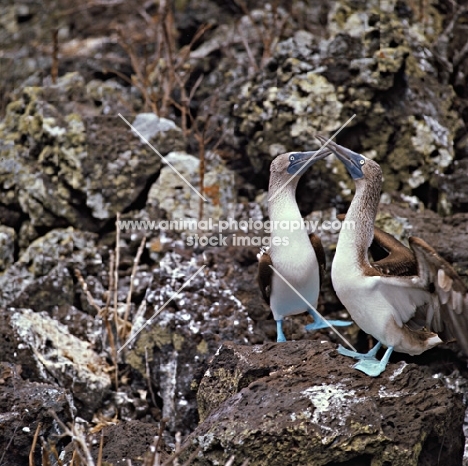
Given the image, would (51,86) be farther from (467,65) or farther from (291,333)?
(467,65)

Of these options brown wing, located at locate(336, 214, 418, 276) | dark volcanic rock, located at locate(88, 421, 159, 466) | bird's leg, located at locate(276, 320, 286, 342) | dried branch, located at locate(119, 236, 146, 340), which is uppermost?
brown wing, located at locate(336, 214, 418, 276)

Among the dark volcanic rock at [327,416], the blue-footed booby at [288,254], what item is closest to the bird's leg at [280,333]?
the blue-footed booby at [288,254]

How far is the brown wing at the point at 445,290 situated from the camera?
4055mm

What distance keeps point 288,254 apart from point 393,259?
68 centimetres

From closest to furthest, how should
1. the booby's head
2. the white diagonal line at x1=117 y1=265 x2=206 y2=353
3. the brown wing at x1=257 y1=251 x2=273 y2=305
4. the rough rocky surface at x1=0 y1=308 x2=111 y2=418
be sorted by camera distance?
1. the booby's head
2. the brown wing at x1=257 y1=251 x2=273 y2=305
3. the rough rocky surface at x1=0 y1=308 x2=111 y2=418
4. the white diagonal line at x1=117 y1=265 x2=206 y2=353

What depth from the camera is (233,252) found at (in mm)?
6383

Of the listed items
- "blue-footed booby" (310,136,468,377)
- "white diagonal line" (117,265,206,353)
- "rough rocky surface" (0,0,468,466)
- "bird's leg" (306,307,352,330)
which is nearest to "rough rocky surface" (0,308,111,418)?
"rough rocky surface" (0,0,468,466)

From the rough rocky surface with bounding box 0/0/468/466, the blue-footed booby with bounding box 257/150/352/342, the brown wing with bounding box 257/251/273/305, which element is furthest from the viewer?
the rough rocky surface with bounding box 0/0/468/466

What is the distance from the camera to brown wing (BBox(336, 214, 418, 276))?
457 centimetres

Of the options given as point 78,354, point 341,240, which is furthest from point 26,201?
point 341,240

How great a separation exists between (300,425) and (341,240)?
3.88 ft

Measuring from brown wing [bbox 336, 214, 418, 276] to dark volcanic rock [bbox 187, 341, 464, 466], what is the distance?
565mm

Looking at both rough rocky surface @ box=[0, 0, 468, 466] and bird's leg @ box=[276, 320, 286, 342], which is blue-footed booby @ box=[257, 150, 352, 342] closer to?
bird's leg @ box=[276, 320, 286, 342]

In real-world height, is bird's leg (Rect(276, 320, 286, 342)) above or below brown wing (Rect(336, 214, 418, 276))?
below
